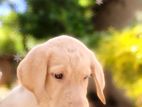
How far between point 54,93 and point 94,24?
2.72 feet

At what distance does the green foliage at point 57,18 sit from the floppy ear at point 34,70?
19.4 inches

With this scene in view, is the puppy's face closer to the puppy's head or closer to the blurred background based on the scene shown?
the puppy's head

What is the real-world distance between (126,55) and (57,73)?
2.17ft

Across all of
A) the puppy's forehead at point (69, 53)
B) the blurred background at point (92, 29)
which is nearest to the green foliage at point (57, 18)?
the blurred background at point (92, 29)

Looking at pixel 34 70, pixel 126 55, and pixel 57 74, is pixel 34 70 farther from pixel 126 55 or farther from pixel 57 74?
pixel 126 55

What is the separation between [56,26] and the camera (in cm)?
150

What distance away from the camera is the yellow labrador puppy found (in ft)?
2.71

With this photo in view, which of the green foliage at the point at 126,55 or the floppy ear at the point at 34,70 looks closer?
the floppy ear at the point at 34,70

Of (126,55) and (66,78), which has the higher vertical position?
(66,78)

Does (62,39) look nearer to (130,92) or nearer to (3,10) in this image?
(3,10)

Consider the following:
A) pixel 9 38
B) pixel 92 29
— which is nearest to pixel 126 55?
pixel 92 29

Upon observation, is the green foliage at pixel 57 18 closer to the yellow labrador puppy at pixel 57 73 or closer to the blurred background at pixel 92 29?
the blurred background at pixel 92 29

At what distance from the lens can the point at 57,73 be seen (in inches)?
32.6

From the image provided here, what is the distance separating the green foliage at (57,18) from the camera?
139 centimetres
